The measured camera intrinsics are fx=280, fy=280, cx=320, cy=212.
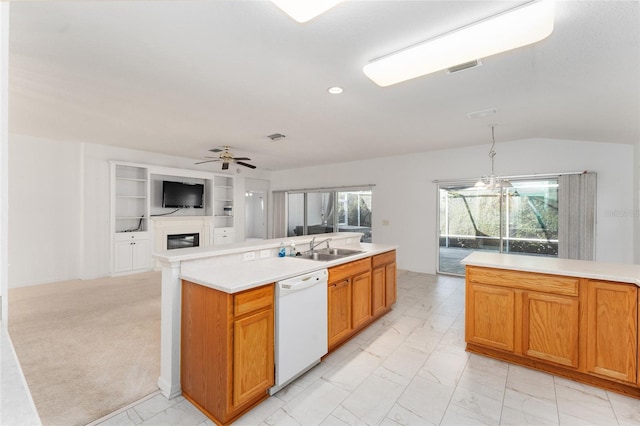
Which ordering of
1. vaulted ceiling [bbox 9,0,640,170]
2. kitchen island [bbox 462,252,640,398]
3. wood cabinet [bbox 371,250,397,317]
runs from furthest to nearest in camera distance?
wood cabinet [bbox 371,250,397,317] → kitchen island [bbox 462,252,640,398] → vaulted ceiling [bbox 9,0,640,170]

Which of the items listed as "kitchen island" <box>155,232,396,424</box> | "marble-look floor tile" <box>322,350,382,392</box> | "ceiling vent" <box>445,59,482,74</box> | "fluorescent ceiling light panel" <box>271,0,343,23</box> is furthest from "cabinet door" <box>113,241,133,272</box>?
"ceiling vent" <box>445,59,482,74</box>

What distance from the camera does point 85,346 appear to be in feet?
9.12

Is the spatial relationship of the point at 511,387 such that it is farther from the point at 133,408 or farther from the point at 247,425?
the point at 133,408

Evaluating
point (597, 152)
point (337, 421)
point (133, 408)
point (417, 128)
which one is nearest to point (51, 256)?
point (133, 408)

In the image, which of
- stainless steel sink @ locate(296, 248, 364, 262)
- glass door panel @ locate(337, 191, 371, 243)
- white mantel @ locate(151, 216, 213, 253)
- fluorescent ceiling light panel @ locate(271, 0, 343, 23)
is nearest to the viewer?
fluorescent ceiling light panel @ locate(271, 0, 343, 23)

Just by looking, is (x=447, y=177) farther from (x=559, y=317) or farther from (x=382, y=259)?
(x=559, y=317)

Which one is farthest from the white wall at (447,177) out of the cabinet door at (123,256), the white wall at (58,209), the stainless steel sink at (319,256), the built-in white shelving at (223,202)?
the white wall at (58,209)

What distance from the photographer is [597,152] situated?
14.2ft

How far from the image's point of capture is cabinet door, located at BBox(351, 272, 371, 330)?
2.95 m

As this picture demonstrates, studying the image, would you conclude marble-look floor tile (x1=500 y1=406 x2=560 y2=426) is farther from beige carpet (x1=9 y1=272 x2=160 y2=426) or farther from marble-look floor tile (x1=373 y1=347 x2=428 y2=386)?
beige carpet (x1=9 y1=272 x2=160 y2=426)

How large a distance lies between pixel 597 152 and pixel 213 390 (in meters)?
5.96

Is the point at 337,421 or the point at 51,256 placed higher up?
the point at 51,256

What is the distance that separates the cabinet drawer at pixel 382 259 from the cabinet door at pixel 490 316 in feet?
3.34

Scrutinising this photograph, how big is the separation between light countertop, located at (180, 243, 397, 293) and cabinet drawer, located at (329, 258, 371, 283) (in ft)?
0.19
